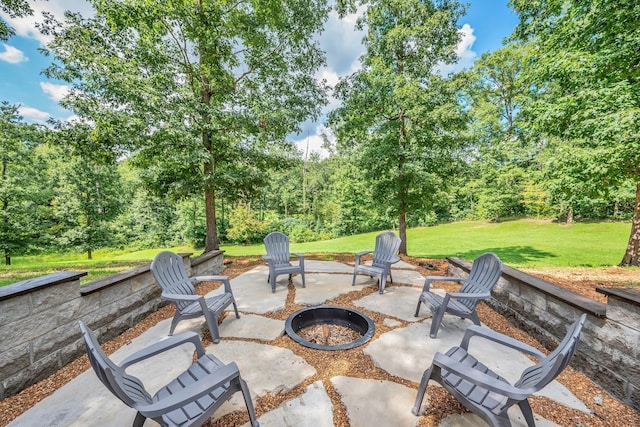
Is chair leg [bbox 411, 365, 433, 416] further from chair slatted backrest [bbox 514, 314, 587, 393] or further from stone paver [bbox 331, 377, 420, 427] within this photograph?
chair slatted backrest [bbox 514, 314, 587, 393]

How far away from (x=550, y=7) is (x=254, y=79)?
6.14 metres

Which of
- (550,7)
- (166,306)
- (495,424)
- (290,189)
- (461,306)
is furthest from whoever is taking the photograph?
(290,189)

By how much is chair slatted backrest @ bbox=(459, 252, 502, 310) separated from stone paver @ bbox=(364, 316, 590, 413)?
0.41m

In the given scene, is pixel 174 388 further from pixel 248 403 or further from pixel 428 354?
pixel 428 354

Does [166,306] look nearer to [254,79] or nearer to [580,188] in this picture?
[254,79]

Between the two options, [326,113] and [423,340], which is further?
[326,113]

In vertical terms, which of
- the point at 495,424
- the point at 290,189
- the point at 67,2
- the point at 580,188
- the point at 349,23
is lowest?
the point at 495,424

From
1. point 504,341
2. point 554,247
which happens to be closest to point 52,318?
point 504,341

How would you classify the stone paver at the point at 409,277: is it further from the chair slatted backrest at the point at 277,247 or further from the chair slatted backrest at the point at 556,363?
the chair slatted backrest at the point at 556,363

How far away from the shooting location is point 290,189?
2408 cm

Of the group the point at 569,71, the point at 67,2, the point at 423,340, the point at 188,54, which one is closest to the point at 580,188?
the point at 569,71

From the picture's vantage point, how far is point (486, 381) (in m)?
1.24

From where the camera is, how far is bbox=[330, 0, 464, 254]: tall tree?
505 cm

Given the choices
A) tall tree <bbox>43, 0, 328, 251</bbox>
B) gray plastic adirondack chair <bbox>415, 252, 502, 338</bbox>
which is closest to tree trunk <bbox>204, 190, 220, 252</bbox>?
tall tree <bbox>43, 0, 328, 251</bbox>
